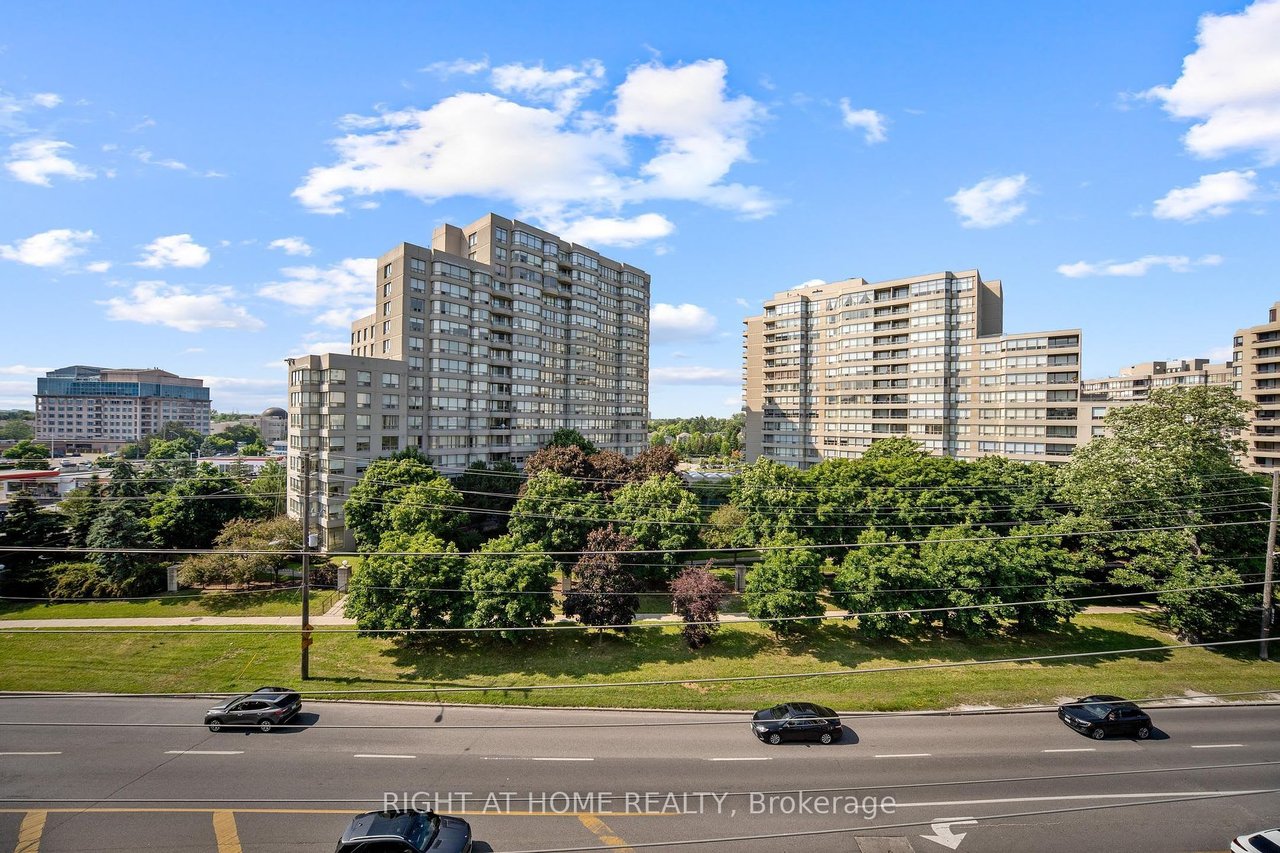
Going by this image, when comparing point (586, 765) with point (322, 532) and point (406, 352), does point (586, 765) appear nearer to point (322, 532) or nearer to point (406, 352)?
point (322, 532)

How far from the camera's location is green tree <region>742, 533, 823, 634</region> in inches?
1353

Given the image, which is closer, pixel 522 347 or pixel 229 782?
pixel 229 782

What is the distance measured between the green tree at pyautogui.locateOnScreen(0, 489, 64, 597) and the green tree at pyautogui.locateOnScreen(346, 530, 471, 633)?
31810 mm

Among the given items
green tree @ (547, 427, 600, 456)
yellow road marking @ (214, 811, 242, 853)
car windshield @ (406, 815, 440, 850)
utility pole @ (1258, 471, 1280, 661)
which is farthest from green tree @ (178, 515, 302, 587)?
utility pole @ (1258, 471, 1280, 661)

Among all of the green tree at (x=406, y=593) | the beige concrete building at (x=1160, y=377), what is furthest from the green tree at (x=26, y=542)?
the beige concrete building at (x=1160, y=377)

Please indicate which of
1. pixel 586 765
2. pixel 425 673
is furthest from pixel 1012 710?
pixel 425 673

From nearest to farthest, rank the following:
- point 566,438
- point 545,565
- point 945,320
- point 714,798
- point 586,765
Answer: point 714,798, point 586,765, point 545,565, point 566,438, point 945,320

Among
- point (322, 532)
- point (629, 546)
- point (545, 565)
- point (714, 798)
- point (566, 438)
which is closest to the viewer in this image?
point (714, 798)

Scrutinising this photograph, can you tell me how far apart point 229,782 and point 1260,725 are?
44.3 m

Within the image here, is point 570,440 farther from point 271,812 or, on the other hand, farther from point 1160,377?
point 1160,377

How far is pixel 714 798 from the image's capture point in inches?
786

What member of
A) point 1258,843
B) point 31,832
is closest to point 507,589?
point 31,832

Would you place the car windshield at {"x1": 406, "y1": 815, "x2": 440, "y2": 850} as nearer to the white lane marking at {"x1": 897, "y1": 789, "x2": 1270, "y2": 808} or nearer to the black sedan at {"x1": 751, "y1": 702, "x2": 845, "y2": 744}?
the black sedan at {"x1": 751, "y1": 702, "x2": 845, "y2": 744}

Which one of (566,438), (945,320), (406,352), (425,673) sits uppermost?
(945,320)
